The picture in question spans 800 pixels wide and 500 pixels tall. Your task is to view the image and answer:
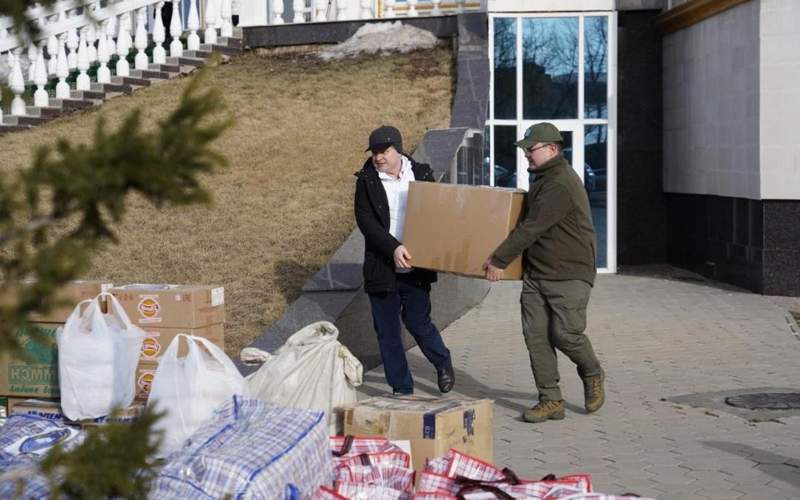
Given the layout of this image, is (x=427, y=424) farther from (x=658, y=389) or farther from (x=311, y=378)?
(x=658, y=389)

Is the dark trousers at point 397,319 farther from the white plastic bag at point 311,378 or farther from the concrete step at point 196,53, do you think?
the concrete step at point 196,53

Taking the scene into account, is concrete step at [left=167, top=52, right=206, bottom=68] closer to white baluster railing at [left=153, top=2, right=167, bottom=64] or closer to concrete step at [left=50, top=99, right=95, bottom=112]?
white baluster railing at [left=153, top=2, right=167, bottom=64]

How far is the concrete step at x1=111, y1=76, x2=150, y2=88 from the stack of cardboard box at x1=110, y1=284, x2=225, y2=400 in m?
12.3

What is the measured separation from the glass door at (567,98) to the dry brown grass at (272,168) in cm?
94

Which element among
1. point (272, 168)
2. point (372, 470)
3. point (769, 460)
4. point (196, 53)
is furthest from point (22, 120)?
point (372, 470)

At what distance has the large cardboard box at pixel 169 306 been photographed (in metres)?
7.11

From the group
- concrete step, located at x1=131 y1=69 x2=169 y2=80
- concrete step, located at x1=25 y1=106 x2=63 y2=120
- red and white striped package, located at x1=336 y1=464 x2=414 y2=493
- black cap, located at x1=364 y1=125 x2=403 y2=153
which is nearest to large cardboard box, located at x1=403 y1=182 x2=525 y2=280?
black cap, located at x1=364 y1=125 x2=403 y2=153

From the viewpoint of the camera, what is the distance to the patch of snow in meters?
19.3

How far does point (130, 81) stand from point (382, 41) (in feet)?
12.5

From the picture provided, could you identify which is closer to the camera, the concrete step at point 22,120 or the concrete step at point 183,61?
the concrete step at point 22,120

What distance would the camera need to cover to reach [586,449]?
7.05 meters

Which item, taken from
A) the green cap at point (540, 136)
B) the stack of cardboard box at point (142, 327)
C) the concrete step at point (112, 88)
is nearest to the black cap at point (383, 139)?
the green cap at point (540, 136)

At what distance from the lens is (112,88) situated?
18938 mm

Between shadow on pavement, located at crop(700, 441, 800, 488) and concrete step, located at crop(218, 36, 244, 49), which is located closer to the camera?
shadow on pavement, located at crop(700, 441, 800, 488)
